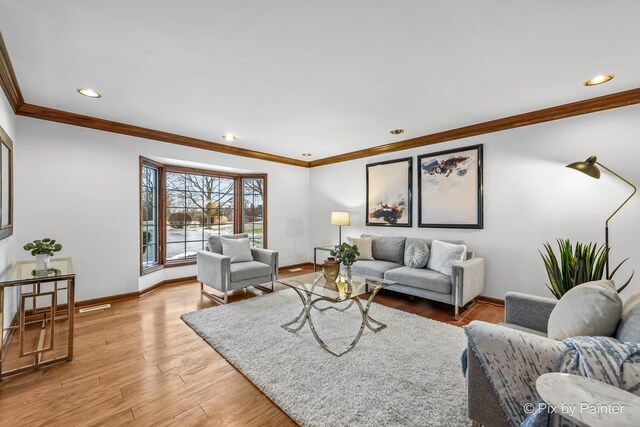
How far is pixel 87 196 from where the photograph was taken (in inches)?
137

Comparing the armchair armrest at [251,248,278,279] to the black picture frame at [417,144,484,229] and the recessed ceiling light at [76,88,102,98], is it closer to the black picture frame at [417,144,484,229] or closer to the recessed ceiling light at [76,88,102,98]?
the black picture frame at [417,144,484,229]

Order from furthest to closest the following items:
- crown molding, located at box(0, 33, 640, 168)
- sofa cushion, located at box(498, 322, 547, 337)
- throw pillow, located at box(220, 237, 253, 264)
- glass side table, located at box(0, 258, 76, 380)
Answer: throw pillow, located at box(220, 237, 253, 264) → crown molding, located at box(0, 33, 640, 168) → glass side table, located at box(0, 258, 76, 380) → sofa cushion, located at box(498, 322, 547, 337)

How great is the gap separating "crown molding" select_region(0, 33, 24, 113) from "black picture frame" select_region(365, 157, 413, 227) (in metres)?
4.47

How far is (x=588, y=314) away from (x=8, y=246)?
4.47 meters

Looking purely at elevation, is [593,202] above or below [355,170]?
below

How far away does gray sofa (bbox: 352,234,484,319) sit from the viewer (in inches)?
123

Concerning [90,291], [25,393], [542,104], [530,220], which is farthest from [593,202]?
[90,291]

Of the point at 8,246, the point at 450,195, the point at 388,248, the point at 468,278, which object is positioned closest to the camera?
the point at 8,246

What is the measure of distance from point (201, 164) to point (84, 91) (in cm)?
201

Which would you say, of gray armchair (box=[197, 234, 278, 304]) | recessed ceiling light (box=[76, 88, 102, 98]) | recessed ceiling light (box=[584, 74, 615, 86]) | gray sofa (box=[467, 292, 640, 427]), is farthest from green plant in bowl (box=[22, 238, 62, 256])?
recessed ceiling light (box=[584, 74, 615, 86])

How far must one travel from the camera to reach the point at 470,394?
4.57 feet

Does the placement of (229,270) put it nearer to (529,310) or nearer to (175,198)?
(175,198)

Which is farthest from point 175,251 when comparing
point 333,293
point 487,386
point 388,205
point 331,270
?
point 487,386

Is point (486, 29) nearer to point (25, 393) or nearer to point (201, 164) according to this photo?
point (25, 393)
